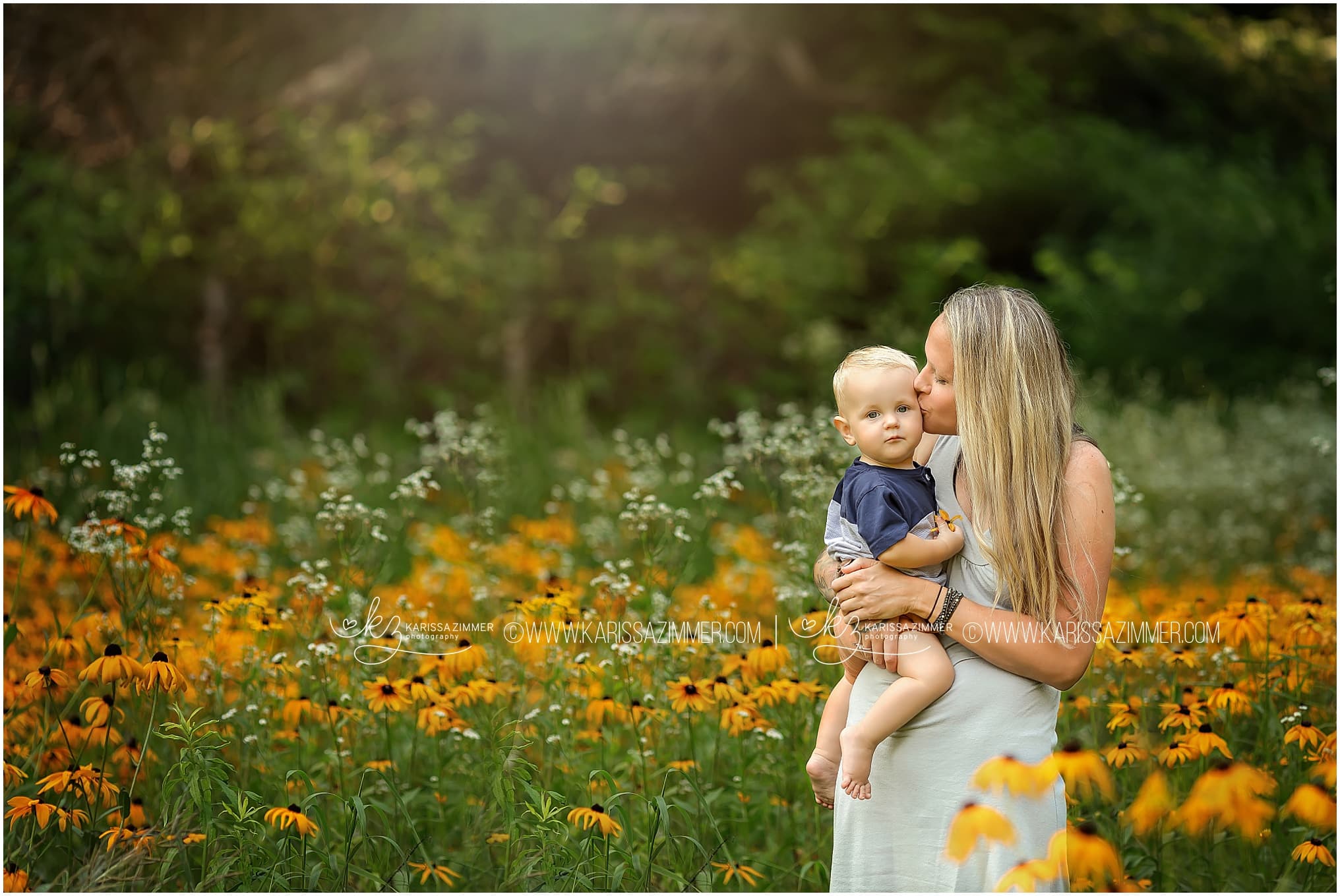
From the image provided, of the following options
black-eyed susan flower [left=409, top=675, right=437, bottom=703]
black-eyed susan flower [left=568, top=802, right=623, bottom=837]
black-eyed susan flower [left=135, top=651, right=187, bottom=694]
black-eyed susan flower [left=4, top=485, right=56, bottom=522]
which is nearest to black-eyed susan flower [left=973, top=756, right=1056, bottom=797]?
black-eyed susan flower [left=568, top=802, right=623, bottom=837]

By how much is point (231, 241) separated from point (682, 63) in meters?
4.77

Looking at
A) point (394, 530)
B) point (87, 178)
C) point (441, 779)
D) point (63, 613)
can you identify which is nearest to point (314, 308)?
point (87, 178)

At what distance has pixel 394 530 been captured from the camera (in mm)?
4934

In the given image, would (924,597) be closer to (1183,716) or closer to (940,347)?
(940,347)

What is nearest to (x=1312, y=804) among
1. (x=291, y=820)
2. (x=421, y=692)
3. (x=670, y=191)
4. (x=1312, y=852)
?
(x=1312, y=852)

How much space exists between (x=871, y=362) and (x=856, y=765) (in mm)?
734

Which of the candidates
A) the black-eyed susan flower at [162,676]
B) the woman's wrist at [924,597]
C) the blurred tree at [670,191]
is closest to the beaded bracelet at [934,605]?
the woman's wrist at [924,597]

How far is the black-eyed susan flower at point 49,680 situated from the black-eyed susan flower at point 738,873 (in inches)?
61.7

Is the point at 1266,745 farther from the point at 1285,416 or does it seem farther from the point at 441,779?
the point at 1285,416

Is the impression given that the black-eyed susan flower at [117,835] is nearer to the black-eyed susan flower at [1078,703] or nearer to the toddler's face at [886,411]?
the toddler's face at [886,411]

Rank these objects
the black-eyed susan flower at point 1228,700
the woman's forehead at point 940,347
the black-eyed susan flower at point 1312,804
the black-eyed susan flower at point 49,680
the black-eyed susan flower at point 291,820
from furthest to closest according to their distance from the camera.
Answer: the black-eyed susan flower at point 1228,700 < the black-eyed susan flower at point 49,680 < the black-eyed susan flower at point 291,820 < the woman's forehead at point 940,347 < the black-eyed susan flower at point 1312,804

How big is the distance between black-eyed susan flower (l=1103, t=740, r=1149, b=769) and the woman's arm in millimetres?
677

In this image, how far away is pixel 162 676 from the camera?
2234 mm

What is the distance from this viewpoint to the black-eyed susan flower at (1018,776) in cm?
146
